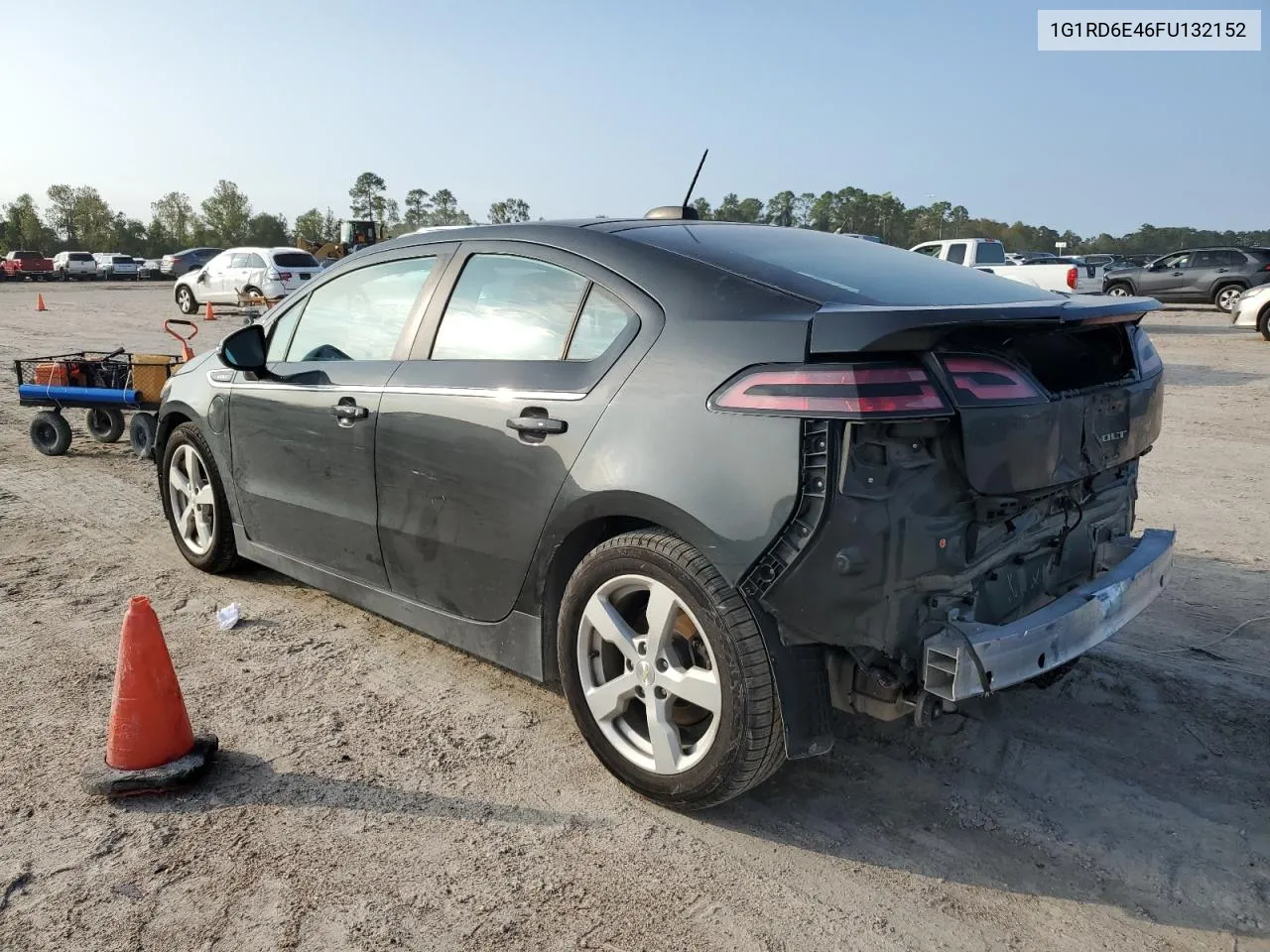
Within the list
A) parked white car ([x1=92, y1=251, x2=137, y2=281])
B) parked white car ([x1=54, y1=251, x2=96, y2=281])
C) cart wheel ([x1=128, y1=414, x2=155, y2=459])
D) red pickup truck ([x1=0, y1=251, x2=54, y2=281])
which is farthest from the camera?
parked white car ([x1=92, y1=251, x2=137, y2=281])

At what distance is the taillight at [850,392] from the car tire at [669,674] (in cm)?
51

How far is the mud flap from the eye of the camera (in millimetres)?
2699

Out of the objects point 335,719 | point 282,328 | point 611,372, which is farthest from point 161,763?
point 282,328

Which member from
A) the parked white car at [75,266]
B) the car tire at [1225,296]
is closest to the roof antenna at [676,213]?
the car tire at [1225,296]

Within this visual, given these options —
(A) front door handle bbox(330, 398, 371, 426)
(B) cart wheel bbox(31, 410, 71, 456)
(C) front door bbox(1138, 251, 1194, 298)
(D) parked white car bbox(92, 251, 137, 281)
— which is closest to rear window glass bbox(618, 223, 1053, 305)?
(A) front door handle bbox(330, 398, 371, 426)

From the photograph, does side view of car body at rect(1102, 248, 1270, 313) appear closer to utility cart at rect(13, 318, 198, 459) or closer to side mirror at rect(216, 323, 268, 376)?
utility cart at rect(13, 318, 198, 459)

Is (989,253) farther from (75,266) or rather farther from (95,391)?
(75,266)

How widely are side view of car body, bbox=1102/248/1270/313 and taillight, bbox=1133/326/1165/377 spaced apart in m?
23.8

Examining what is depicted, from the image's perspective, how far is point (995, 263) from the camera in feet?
77.7

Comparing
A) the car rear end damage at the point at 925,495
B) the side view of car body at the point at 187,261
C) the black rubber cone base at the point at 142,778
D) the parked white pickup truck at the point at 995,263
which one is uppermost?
the side view of car body at the point at 187,261

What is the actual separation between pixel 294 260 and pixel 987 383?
86.5 feet

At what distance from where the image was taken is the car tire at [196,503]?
5.03 meters

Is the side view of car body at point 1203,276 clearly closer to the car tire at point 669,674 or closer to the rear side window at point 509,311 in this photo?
the rear side window at point 509,311

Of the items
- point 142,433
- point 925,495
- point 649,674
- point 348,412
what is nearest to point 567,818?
point 649,674
